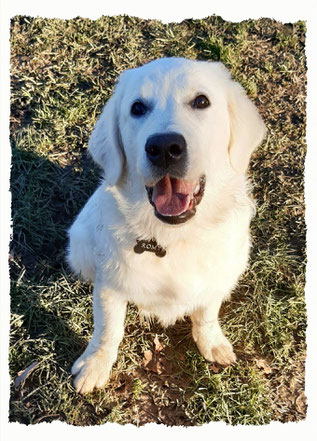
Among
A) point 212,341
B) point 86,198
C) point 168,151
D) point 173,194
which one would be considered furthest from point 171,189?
point 86,198

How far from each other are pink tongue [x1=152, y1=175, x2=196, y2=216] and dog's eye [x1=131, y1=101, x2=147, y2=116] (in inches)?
15.2

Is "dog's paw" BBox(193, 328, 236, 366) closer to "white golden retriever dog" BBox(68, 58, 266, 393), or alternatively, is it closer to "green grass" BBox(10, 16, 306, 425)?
"green grass" BBox(10, 16, 306, 425)

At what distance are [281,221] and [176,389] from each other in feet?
5.45

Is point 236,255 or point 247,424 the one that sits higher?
point 236,255

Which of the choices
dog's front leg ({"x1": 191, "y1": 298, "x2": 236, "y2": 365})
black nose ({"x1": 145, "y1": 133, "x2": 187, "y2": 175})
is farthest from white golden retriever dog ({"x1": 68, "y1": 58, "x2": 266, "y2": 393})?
dog's front leg ({"x1": 191, "y1": 298, "x2": 236, "y2": 365})

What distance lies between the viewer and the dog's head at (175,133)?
2184mm

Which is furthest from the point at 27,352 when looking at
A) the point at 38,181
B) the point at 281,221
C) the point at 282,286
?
the point at 281,221

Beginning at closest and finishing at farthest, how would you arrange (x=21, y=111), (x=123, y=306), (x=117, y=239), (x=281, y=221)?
1. (x=117, y=239)
2. (x=123, y=306)
3. (x=281, y=221)
4. (x=21, y=111)

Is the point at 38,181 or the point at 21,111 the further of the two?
the point at 21,111

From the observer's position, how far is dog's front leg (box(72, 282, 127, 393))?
2.90m

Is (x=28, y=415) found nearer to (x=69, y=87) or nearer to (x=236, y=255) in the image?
(x=236, y=255)

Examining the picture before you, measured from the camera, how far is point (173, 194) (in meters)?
2.33

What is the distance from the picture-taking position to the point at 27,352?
323 cm

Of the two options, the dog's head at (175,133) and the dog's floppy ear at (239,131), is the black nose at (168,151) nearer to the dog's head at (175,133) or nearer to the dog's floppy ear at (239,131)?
the dog's head at (175,133)
